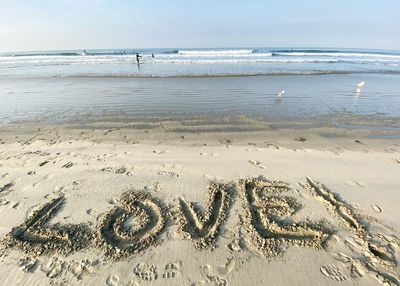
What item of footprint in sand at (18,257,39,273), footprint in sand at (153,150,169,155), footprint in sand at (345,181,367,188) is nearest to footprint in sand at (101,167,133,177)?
footprint in sand at (153,150,169,155)

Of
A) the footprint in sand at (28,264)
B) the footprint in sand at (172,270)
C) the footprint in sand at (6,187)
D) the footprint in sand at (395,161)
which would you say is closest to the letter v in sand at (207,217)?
the footprint in sand at (172,270)

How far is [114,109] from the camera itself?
9000mm

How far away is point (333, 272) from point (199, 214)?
1.85m

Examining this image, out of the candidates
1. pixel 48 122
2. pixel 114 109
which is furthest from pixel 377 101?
pixel 48 122

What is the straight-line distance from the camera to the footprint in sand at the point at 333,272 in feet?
8.84

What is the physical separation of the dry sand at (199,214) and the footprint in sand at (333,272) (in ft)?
0.04

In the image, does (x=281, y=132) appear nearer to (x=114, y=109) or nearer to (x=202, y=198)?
(x=202, y=198)

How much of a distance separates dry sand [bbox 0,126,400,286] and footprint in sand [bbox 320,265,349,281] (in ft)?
0.04

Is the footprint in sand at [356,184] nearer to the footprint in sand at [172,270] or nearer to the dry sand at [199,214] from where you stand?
the dry sand at [199,214]

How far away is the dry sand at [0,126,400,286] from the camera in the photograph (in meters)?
2.78

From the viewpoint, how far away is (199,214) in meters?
3.67

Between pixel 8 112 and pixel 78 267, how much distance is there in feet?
28.5

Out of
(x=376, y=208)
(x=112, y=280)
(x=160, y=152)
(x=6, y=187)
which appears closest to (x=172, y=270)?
(x=112, y=280)

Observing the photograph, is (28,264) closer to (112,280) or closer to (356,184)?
(112,280)
